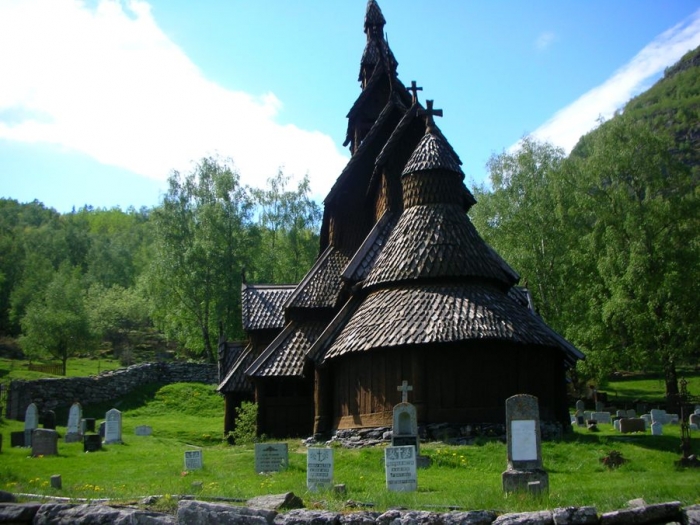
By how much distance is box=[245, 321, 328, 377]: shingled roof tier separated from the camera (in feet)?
78.9

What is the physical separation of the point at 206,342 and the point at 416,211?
95.8 feet

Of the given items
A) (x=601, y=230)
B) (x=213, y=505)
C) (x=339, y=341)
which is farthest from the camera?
(x=601, y=230)

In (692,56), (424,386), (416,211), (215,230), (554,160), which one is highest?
(692,56)

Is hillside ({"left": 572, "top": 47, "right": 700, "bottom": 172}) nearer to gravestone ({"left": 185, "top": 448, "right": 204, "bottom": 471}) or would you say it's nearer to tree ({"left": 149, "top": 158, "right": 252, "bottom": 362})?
tree ({"left": 149, "top": 158, "right": 252, "bottom": 362})

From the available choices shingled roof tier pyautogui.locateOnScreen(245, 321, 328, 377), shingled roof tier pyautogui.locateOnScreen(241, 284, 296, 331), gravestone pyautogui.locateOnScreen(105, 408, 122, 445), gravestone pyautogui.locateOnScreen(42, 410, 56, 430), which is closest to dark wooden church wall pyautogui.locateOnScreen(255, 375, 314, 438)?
shingled roof tier pyautogui.locateOnScreen(245, 321, 328, 377)

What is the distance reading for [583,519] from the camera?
311 inches

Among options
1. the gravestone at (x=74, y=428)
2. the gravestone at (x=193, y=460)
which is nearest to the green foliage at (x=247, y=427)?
the gravestone at (x=74, y=428)

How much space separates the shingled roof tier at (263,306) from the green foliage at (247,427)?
412cm

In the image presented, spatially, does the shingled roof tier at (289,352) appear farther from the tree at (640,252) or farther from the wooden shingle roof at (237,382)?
the tree at (640,252)

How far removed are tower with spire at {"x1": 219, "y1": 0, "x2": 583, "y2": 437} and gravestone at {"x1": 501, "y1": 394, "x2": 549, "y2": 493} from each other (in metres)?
A: 6.25

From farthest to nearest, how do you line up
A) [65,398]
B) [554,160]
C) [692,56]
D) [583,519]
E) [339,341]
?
[692,56]
[554,160]
[65,398]
[339,341]
[583,519]

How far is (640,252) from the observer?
35031mm

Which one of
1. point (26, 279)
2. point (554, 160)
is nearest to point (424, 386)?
point (554, 160)

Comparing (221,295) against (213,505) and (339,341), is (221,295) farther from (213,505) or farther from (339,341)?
(213,505)
